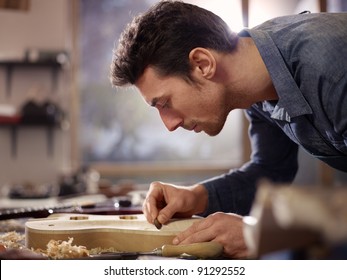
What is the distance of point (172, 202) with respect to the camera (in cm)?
87

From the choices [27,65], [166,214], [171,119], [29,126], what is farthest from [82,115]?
[166,214]

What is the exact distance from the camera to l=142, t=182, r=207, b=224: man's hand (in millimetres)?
818

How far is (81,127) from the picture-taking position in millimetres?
3404

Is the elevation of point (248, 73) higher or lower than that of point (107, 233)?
higher

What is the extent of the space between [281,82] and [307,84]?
0.06 meters

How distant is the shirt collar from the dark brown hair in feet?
0.23

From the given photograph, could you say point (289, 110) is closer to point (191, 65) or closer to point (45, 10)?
point (191, 65)

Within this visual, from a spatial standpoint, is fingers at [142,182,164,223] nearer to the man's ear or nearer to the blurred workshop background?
the man's ear

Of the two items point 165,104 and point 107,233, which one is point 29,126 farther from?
point 107,233

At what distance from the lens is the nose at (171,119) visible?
3.00 feet

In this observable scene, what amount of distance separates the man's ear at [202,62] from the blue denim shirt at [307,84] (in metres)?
0.09

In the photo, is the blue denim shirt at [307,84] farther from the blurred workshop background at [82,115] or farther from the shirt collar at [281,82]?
the blurred workshop background at [82,115]

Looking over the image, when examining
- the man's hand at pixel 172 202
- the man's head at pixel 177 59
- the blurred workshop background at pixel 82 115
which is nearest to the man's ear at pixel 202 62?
the man's head at pixel 177 59

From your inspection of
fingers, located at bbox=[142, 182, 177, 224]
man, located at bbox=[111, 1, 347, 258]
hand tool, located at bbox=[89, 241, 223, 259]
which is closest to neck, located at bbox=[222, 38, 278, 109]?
man, located at bbox=[111, 1, 347, 258]
